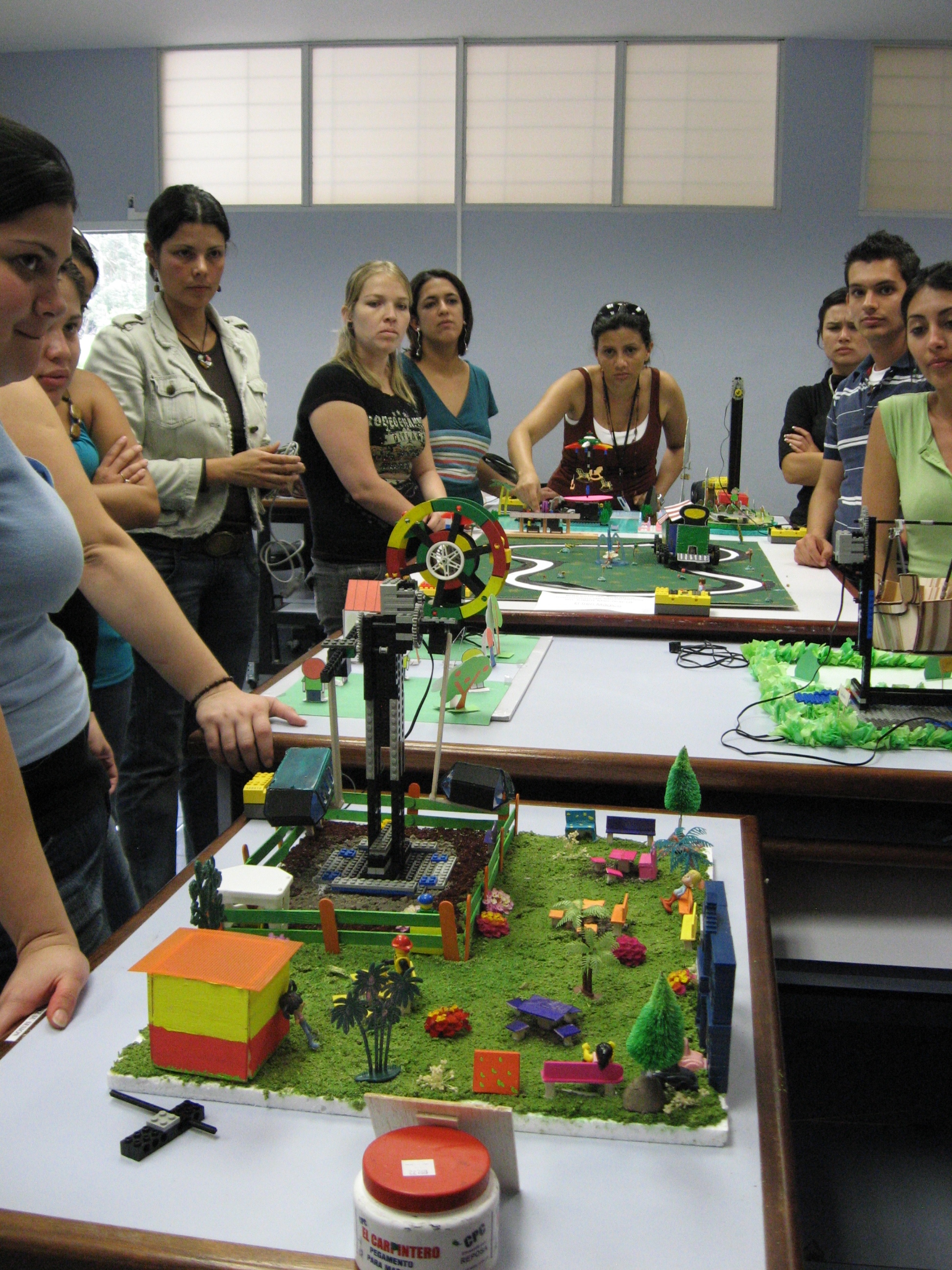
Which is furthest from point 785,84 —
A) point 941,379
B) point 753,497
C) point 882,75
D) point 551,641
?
point 551,641

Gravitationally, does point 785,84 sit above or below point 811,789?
above

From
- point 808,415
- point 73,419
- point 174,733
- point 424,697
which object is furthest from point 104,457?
point 808,415

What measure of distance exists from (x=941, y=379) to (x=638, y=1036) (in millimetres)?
1726

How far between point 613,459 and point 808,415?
969mm

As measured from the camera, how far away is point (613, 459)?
3836 mm

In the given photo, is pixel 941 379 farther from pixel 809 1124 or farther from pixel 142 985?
pixel 142 985

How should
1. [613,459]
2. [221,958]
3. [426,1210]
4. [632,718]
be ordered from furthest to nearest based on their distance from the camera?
[613,459], [632,718], [221,958], [426,1210]

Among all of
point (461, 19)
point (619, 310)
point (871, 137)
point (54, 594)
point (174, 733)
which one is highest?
point (461, 19)

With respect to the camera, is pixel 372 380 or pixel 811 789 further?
pixel 372 380

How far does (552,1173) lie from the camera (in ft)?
2.59

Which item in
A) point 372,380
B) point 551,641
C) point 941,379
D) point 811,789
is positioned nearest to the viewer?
point 811,789

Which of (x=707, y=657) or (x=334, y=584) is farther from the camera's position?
(x=334, y=584)

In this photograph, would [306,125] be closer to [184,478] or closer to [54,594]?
[184,478]

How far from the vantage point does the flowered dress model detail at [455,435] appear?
122 inches
